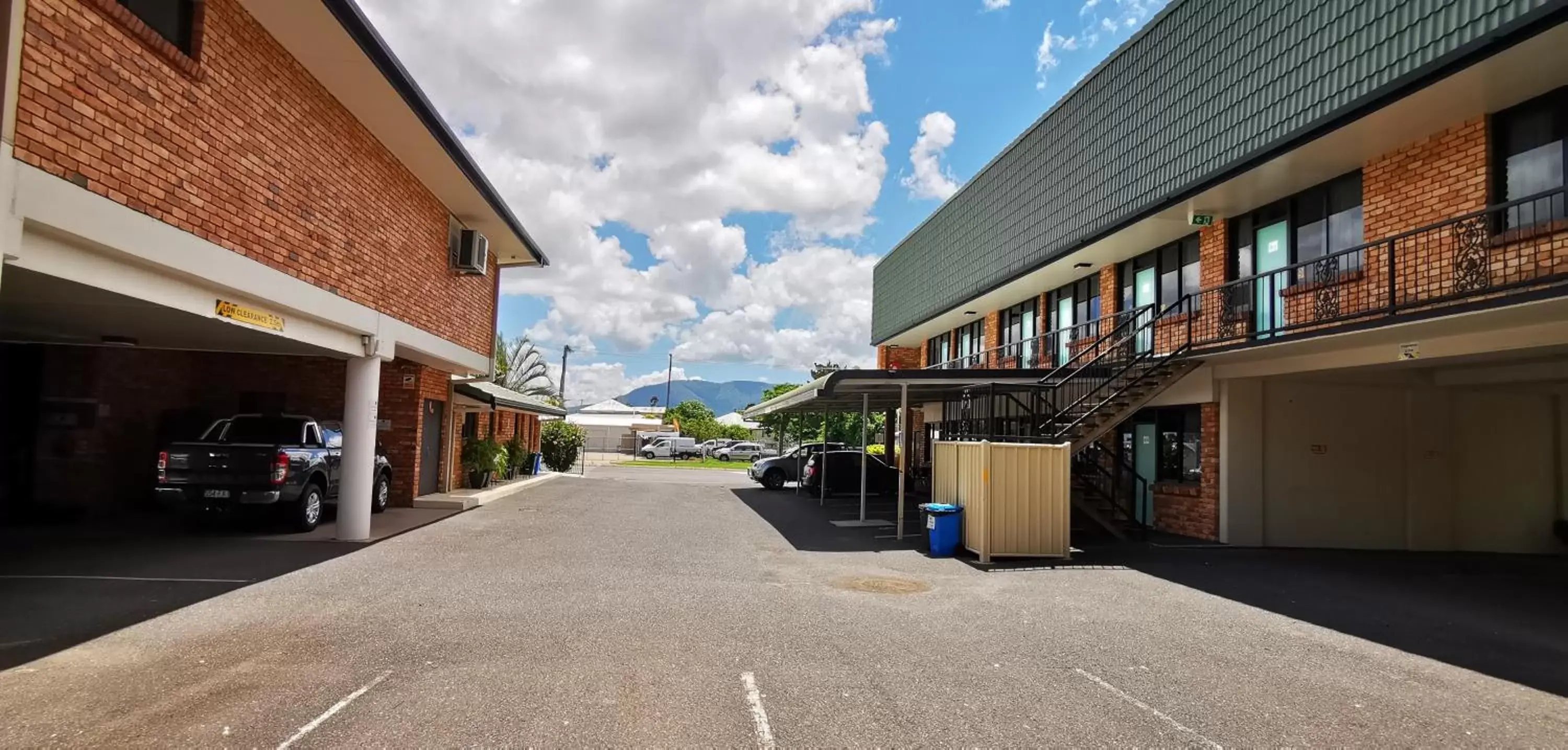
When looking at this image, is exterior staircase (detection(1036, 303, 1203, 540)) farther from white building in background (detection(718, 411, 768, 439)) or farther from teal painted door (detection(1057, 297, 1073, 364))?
white building in background (detection(718, 411, 768, 439))

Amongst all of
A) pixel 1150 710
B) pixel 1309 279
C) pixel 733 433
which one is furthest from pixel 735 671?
pixel 733 433

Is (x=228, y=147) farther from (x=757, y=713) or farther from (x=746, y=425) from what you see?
(x=746, y=425)

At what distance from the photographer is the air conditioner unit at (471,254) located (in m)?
15.7

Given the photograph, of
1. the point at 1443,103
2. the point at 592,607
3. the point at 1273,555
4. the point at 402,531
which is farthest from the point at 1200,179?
the point at 402,531

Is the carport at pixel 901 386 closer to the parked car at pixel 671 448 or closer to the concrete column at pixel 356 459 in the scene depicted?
the concrete column at pixel 356 459

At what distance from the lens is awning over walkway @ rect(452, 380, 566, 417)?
60.5 ft

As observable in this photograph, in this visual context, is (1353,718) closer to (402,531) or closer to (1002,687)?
(1002,687)

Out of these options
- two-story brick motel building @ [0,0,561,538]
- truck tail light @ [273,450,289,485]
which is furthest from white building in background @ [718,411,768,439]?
truck tail light @ [273,450,289,485]

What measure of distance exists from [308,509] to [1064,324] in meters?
16.3

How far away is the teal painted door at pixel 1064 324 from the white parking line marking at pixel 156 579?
16066mm

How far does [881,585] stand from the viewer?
9.52 m

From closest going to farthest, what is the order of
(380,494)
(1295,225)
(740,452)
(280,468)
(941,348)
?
1. (280,468)
2. (1295,225)
3. (380,494)
4. (941,348)
5. (740,452)

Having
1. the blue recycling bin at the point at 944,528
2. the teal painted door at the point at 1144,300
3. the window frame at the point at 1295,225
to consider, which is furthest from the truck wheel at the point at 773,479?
the window frame at the point at 1295,225

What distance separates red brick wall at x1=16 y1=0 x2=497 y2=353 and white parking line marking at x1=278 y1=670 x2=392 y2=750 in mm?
4336
